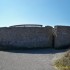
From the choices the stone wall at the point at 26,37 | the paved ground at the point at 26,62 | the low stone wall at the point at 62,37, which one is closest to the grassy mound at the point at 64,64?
the paved ground at the point at 26,62

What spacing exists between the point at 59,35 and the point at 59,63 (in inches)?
408

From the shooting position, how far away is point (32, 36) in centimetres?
2480

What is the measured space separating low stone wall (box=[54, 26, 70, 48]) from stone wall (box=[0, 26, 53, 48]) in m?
0.93

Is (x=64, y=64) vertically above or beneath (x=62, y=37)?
beneath

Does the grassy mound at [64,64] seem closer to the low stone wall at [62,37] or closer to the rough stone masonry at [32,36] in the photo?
the low stone wall at [62,37]

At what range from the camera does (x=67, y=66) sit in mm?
13172

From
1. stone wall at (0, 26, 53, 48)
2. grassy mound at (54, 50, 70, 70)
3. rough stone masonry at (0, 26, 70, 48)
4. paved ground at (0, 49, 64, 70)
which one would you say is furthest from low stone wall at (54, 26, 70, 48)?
grassy mound at (54, 50, 70, 70)

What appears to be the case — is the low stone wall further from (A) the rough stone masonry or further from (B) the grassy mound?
(B) the grassy mound

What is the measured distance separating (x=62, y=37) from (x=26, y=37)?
13.7 feet

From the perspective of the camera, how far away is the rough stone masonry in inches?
957

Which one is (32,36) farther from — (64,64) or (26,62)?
(64,64)

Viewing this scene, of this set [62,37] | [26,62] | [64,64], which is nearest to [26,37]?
[62,37]

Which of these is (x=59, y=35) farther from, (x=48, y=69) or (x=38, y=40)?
(x=48, y=69)

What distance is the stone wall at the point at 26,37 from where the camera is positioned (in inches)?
968
